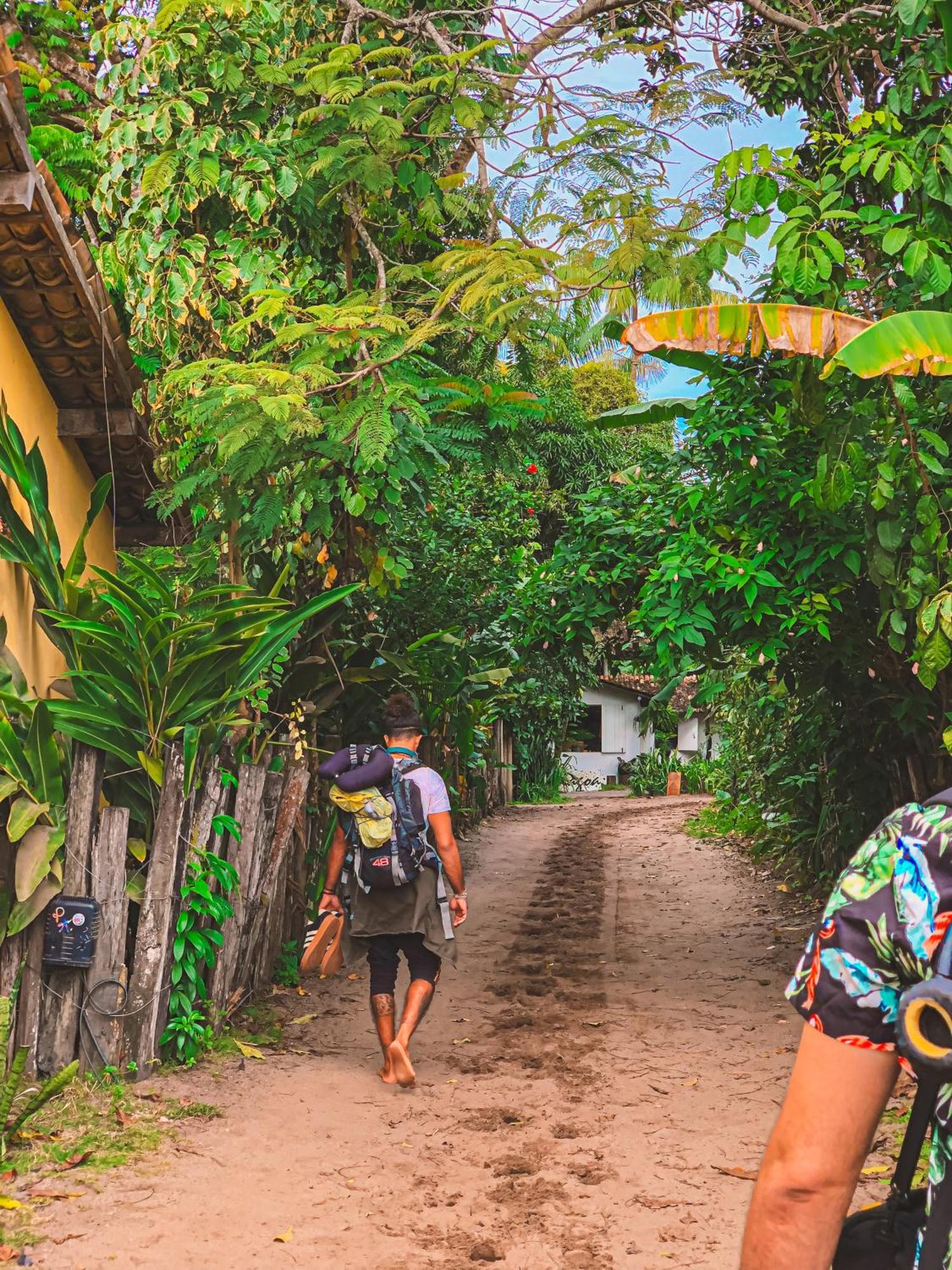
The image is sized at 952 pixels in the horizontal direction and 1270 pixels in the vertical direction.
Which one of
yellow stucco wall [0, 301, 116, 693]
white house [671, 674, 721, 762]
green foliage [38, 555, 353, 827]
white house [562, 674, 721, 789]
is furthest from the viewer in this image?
white house [671, 674, 721, 762]

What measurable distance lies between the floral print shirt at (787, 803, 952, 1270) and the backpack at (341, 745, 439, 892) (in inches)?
193

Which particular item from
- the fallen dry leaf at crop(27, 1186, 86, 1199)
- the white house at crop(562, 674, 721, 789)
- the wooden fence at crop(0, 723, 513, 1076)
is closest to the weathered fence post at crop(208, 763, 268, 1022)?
the wooden fence at crop(0, 723, 513, 1076)

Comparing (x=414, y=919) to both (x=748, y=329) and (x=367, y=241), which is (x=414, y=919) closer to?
(x=748, y=329)

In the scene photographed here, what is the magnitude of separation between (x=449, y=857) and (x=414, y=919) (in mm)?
366

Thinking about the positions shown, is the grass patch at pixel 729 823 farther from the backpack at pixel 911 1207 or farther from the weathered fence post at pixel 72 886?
the backpack at pixel 911 1207

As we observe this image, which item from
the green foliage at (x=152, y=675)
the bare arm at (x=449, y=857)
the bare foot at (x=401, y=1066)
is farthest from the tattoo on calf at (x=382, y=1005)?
the green foliage at (x=152, y=675)

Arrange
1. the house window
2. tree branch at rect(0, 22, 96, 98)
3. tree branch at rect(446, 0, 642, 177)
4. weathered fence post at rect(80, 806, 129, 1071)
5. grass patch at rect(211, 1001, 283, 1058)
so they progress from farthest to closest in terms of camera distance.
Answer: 1. the house window
2. tree branch at rect(0, 22, 96, 98)
3. tree branch at rect(446, 0, 642, 177)
4. grass patch at rect(211, 1001, 283, 1058)
5. weathered fence post at rect(80, 806, 129, 1071)

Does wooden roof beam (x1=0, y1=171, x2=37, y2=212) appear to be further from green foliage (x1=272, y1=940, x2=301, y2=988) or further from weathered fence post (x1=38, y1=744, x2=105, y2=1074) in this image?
green foliage (x1=272, y1=940, x2=301, y2=988)

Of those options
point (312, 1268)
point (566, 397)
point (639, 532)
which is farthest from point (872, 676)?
point (566, 397)

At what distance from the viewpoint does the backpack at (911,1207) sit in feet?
4.16

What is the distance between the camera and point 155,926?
5605 millimetres

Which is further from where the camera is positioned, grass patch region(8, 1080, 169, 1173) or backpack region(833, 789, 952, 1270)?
grass patch region(8, 1080, 169, 1173)

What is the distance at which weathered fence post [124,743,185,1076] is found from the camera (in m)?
5.50

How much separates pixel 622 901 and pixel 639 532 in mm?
4958
